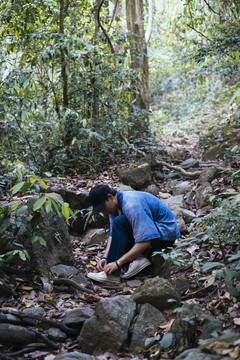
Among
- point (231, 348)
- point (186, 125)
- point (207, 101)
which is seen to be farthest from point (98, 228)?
point (207, 101)

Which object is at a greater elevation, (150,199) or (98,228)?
(150,199)

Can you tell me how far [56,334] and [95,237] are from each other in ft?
8.24

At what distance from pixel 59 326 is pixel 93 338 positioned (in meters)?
0.31

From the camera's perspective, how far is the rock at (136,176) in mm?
6465

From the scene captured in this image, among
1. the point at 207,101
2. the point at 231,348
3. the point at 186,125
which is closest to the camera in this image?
the point at 231,348

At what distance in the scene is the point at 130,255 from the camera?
3.80 meters

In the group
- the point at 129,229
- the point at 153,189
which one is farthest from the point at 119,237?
the point at 153,189

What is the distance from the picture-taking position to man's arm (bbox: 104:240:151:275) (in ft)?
12.4

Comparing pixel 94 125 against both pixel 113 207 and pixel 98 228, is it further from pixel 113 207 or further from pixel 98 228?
pixel 113 207

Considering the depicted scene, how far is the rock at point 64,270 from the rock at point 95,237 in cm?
108

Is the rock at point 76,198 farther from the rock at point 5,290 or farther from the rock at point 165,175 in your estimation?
the rock at point 5,290

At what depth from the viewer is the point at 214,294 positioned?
10.1 ft

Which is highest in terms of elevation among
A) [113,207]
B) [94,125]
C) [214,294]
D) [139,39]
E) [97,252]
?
[139,39]

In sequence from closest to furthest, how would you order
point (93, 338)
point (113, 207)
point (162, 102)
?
point (93, 338) → point (113, 207) → point (162, 102)
